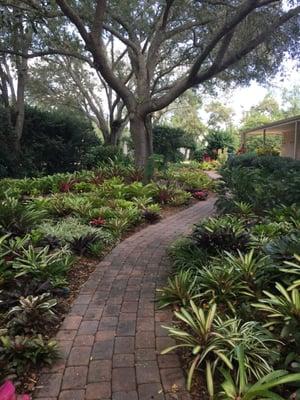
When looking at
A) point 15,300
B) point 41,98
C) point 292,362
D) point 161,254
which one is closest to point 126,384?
point 292,362

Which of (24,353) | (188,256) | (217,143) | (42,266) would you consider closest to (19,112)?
(42,266)

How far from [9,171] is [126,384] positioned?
1169 centimetres

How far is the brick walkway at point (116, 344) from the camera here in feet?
7.91

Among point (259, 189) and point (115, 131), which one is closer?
point (259, 189)

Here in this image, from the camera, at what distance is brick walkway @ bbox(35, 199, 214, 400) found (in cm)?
241

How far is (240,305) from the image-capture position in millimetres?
3332

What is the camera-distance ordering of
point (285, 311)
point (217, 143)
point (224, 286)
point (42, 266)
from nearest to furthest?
point (285, 311) < point (224, 286) < point (42, 266) < point (217, 143)

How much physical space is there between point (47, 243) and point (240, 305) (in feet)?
8.42

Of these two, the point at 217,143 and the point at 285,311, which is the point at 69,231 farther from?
the point at 217,143

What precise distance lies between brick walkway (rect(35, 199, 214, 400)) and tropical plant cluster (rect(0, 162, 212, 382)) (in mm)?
186

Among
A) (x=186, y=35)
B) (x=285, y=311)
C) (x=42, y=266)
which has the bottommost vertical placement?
(x=285, y=311)

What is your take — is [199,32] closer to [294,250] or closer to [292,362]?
[294,250]

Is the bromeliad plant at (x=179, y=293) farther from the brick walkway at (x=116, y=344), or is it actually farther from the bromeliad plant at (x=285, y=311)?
the bromeliad plant at (x=285, y=311)

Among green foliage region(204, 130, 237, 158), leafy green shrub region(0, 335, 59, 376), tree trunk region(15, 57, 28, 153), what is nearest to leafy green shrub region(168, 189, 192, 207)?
leafy green shrub region(0, 335, 59, 376)
